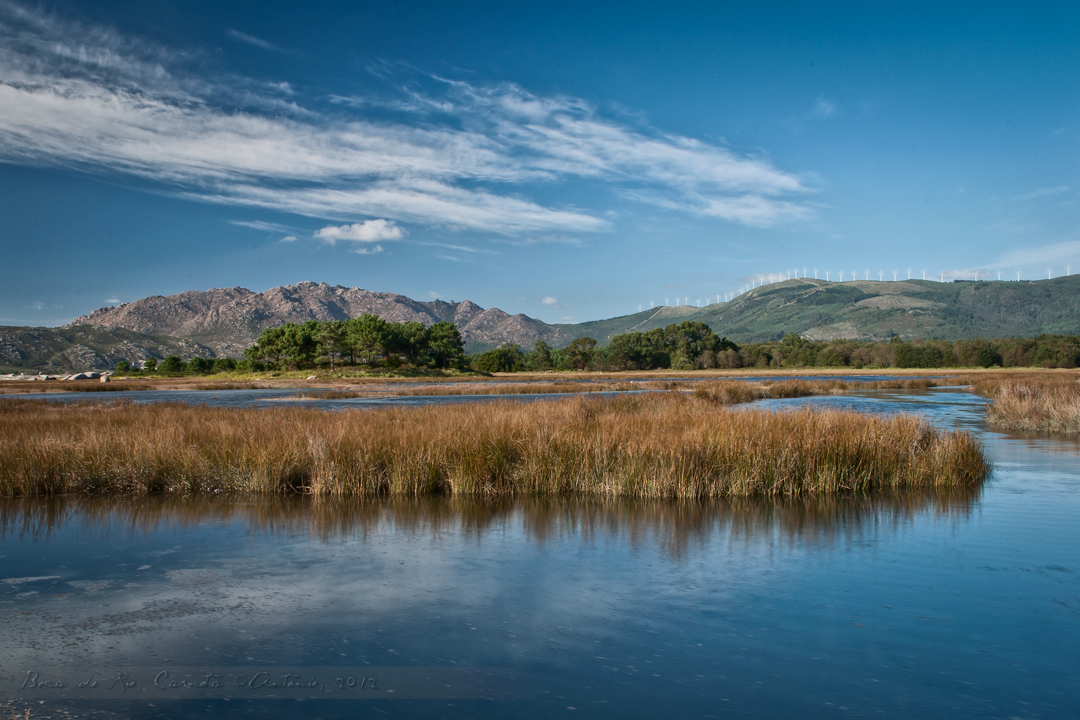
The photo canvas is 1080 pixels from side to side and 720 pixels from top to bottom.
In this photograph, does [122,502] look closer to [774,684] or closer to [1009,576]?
[774,684]

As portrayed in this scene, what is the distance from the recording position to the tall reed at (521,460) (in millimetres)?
10766

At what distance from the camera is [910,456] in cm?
1140

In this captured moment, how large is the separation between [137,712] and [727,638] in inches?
156

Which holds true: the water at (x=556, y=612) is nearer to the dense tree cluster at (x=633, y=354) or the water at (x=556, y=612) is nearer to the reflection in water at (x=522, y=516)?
the reflection in water at (x=522, y=516)

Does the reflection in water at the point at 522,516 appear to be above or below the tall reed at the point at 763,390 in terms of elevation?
below

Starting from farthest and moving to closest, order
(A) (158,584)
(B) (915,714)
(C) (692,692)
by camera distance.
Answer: (A) (158,584), (C) (692,692), (B) (915,714)

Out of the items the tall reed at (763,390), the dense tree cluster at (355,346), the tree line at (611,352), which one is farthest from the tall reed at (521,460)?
the tree line at (611,352)

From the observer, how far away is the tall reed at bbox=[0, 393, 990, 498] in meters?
10.8

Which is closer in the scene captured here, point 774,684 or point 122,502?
point 774,684

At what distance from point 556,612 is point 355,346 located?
275 ft

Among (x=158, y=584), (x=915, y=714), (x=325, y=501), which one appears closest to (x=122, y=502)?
(x=325, y=501)

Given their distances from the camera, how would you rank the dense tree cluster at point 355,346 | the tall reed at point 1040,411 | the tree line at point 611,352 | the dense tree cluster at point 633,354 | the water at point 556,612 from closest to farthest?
the water at point 556,612, the tall reed at point 1040,411, the dense tree cluster at point 355,346, the tree line at point 611,352, the dense tree cluster at point 633,354

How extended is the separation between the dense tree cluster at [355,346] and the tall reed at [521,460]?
73.6 meters

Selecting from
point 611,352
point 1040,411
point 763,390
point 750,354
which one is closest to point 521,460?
point 1040,411
